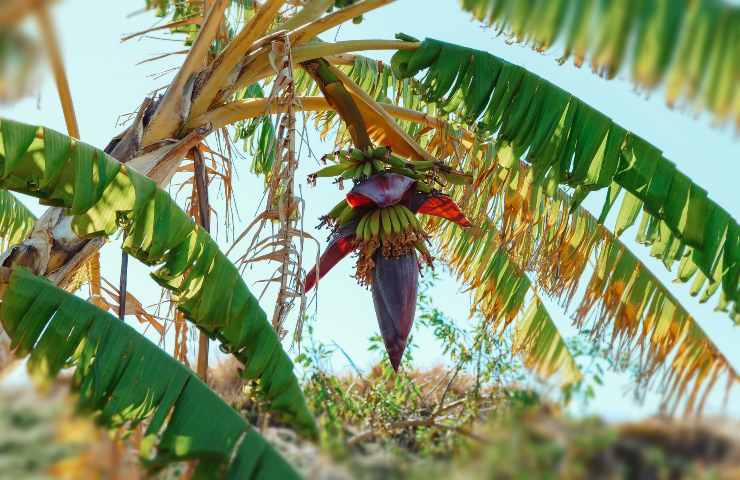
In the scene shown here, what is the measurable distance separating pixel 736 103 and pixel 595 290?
2983 mm

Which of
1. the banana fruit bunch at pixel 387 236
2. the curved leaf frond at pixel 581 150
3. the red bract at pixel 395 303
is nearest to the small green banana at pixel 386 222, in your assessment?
the banana fruit bunch at pixel 387 236

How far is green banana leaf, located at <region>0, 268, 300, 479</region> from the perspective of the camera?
307 centimetres

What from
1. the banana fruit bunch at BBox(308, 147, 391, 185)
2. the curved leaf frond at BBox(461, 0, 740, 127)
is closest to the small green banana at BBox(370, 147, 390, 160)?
the banana fruit bunch at BBox(308, 147, 391, 185)

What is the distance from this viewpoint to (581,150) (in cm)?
461

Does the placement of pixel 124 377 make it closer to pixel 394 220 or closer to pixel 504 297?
pixel 394 220

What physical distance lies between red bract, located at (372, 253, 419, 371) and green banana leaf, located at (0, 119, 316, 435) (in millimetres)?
912

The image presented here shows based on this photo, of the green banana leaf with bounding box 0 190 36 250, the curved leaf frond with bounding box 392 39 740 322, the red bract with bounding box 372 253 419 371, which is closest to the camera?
the curved leaf frond with bounding box 392 39 740 322

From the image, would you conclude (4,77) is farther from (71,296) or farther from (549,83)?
(549,83)

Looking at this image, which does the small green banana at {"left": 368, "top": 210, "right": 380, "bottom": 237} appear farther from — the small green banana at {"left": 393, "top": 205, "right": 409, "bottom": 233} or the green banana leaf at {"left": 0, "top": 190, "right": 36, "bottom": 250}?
the green banana leaf at {"left": 0, "top": 190, "right": 36, "bottom": 250}

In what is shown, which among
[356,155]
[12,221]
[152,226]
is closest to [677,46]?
[152,226]

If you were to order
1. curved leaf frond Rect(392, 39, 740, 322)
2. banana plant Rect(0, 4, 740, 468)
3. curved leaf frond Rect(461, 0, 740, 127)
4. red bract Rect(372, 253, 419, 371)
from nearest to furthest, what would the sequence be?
curved leaf frond Rect(461, 0, 740, 127), banana plant Rect(0, 4, 740, 468), curved leaf frond Rect(392, 39, 740, 322), red bract Rect(372, 253, 419, 371)

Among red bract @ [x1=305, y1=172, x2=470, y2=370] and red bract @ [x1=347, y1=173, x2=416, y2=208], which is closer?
red bract @ [x1=305, y1=172, x2=470, y2=370]

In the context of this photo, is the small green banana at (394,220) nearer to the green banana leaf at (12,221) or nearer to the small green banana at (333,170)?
the small green banana at (333,170)

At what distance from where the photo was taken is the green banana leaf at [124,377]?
3074mm
